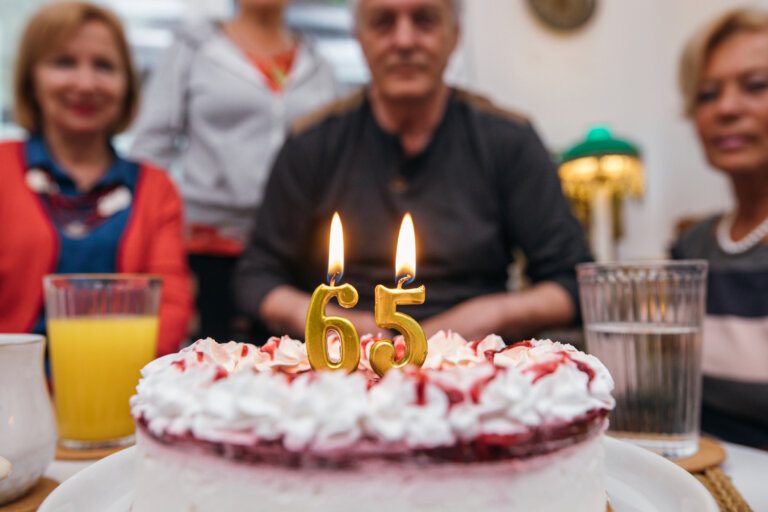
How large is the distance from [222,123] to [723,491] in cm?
154

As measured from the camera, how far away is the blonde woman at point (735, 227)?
3.35 feet

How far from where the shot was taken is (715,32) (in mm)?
1247

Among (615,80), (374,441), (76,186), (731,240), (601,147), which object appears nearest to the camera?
(374,441)

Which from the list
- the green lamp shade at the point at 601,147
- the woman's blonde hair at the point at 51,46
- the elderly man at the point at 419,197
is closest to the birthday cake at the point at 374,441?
the elderly man at the point at 419,197

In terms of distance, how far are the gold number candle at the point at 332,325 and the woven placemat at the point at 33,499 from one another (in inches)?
10.7

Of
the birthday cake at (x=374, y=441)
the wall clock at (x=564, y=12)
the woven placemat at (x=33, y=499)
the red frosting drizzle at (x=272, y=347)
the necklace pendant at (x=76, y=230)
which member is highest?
the wall clock at (x=564, y=12)

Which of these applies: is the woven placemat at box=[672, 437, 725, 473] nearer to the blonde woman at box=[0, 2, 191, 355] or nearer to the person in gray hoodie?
the blonde woman at box=[0, 2, 191, 355]

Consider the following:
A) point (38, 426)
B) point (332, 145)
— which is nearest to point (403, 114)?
point (332, 145)

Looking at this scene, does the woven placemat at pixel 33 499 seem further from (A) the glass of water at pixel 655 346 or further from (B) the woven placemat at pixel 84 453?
(A) the glass of water at pixel 655 346

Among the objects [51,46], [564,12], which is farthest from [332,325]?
→ [564,12]

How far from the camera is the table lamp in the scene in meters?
2.92

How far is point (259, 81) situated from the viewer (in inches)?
67.1

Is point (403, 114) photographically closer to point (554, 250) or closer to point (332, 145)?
point (332, 145)

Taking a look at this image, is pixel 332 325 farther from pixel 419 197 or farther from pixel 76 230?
pixel 76 230
